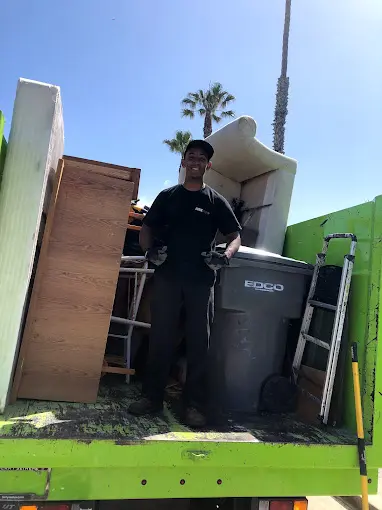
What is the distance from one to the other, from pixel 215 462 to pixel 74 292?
1174 millimetres

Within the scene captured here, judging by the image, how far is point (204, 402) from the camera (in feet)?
7.97

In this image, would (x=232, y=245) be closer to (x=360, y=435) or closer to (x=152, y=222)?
(x=152, y=222)

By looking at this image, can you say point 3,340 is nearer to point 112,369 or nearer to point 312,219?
point 112,369

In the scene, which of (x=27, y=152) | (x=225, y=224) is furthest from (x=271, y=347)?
(x=27, y=152)

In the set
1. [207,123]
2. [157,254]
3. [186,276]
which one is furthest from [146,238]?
[207,123]

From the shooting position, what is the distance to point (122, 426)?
2.06 meters

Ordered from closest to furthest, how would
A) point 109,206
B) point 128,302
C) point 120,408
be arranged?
point 120,408
point 109,206
point 128,302

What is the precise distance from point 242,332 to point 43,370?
3.78 feet

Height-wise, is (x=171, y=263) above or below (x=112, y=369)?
above

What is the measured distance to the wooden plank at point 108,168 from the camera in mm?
2662

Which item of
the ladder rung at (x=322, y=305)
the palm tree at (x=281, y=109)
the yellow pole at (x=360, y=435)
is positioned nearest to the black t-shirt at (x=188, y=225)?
the ladder rung at (x=322, y=305)

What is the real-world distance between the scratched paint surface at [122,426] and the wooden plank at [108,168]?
1337 millimetres

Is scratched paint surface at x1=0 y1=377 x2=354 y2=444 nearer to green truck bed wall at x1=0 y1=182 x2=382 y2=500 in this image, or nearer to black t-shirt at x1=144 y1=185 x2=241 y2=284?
green truck bed wall at x1=0 y1=182 x2=382 y2=500

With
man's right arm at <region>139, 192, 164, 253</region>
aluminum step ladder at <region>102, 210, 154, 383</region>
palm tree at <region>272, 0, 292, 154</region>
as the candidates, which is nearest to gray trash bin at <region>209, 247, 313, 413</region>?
man's right arm at <region>139, 192, 164, 253</region>
